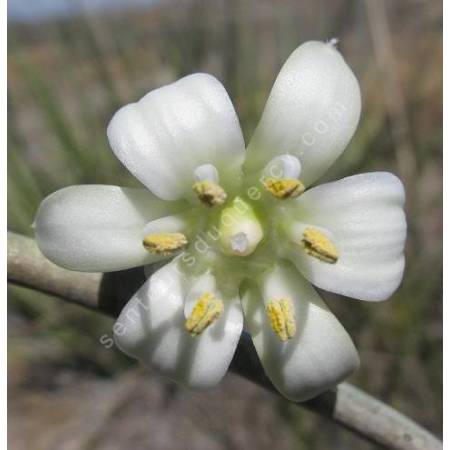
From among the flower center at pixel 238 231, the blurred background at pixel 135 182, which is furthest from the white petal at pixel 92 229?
the blurred background at pixel 135 182

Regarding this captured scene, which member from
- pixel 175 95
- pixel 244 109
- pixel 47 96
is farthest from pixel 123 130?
pixel 244 109

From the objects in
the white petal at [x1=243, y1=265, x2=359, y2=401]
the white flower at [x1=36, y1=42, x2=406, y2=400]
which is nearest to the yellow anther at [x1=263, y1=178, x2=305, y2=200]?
the white flower at [x1=36, y1=42, x2=406, y2=400]

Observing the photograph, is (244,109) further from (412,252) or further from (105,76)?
(412,252)

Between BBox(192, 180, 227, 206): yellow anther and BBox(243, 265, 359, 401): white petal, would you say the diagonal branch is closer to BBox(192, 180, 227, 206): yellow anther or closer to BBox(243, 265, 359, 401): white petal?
BBox(243, 265, 359, 401): white petal

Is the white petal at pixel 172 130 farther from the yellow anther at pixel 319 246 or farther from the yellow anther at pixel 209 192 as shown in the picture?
the yellow anther at pixel 319 246

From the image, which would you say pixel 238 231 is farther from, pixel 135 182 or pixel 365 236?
pixel 135 182

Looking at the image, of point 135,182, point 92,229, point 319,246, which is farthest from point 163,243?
point 135,182

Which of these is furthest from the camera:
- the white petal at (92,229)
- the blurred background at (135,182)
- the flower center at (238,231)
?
the blurred background at (135,182)
